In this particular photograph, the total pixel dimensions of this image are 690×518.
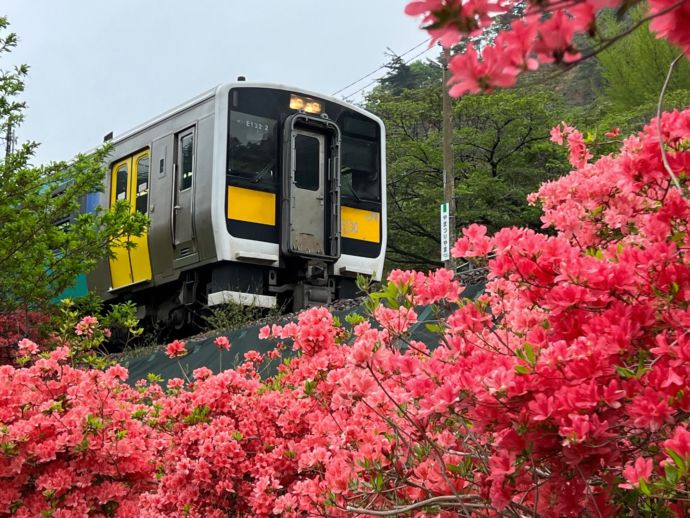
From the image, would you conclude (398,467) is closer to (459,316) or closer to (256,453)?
(459,316)

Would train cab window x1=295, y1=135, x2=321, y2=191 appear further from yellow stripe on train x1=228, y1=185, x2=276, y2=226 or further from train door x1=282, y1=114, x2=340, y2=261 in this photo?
yellow stripe on train x1=228, y1=185, x2=276, y2=226

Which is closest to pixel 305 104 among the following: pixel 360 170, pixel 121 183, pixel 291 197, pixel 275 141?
pixel 275 141

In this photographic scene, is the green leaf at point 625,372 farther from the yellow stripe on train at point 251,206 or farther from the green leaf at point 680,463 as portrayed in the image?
the yellow stripe on train at point 251,206

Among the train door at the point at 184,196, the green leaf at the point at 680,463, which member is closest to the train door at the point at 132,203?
the train door at the point at 184,196

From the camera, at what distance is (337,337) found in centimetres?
358

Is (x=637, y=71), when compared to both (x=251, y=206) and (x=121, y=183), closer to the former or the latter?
(x=121, y=183)

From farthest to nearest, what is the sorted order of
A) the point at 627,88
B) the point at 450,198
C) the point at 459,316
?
the point at 627,88, the point at 450,198, the point at 459,316

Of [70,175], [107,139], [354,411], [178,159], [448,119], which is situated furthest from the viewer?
[448,119]

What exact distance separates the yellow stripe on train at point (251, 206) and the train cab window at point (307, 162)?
42cm

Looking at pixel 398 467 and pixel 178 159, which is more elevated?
pixel 178 159

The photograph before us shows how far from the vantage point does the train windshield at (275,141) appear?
9273 mm

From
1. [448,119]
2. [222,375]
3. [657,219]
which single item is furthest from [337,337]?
[448,119]

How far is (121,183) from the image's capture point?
1068 centimetres

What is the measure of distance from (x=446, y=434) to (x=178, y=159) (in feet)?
25.3
